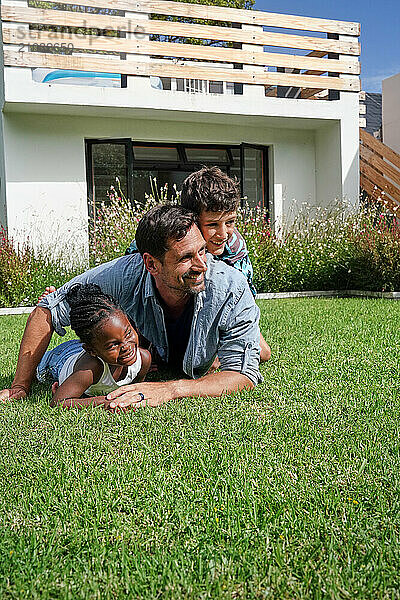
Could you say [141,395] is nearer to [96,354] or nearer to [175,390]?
[175,390]

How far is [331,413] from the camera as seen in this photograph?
3.23 meters

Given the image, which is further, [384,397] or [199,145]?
[199,145]

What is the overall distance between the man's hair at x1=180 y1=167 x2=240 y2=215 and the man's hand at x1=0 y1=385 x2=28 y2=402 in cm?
149

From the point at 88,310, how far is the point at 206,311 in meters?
0.69

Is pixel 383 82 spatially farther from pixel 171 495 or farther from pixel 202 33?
pixel 171 495

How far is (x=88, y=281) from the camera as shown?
3764mm

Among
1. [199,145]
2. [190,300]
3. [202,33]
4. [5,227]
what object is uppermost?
[202,33]

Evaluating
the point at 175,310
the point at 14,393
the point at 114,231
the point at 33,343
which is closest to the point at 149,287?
the point at 175,310

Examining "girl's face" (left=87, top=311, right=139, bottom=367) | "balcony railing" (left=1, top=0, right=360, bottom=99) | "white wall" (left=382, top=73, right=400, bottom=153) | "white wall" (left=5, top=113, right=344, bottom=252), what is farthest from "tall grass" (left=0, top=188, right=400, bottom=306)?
"girl's face" (left=87, top=311, right=139, bottom=367)

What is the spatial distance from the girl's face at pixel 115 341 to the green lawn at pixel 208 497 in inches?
13.9

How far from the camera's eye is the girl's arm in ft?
11.4

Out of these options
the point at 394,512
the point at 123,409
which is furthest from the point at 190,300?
the point at 394,512

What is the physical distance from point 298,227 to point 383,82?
754cm

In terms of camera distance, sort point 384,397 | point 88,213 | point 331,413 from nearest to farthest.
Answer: point 331,413 < point 384,397 < point 88,213
